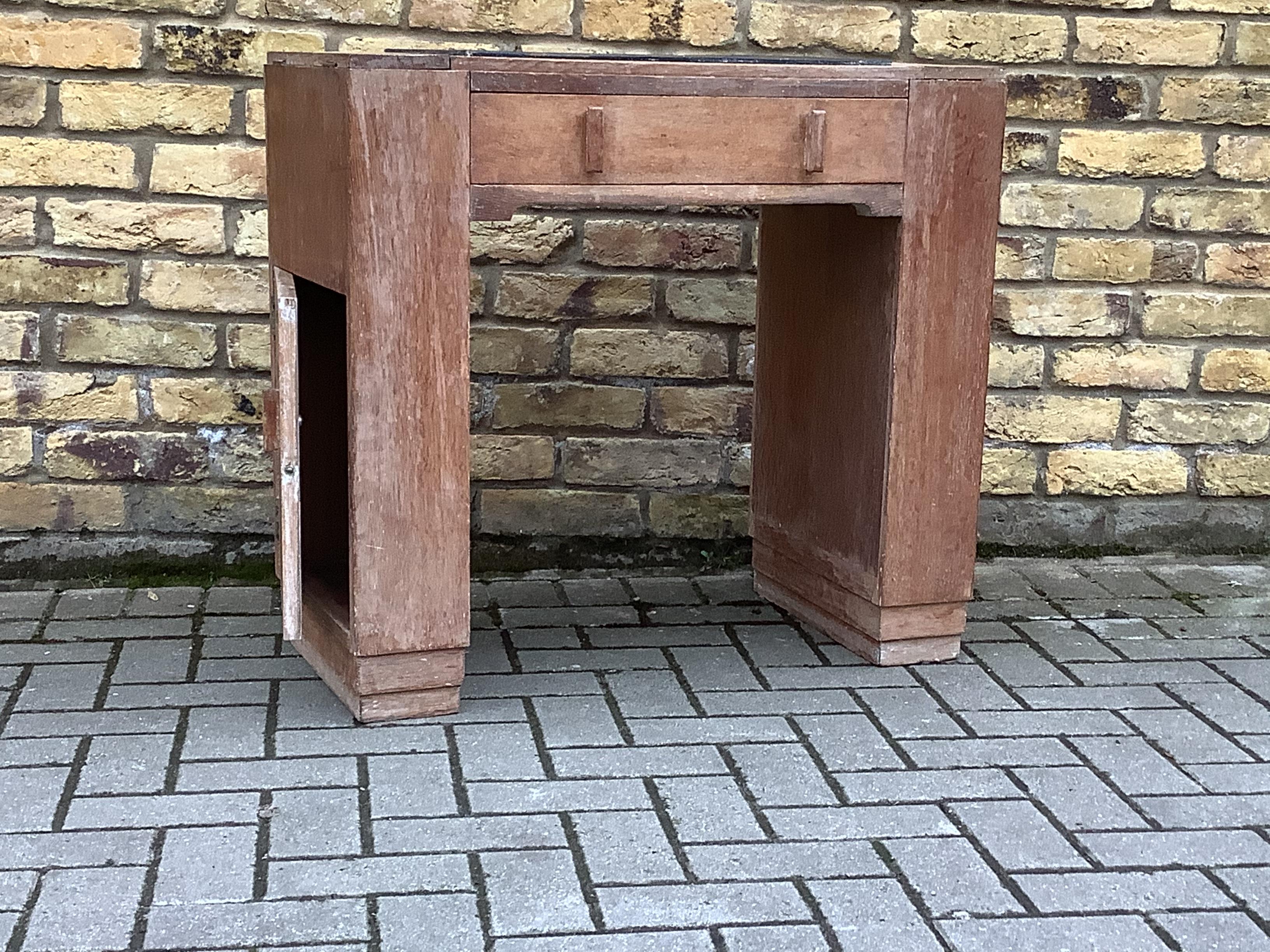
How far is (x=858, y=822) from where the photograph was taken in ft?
7.91

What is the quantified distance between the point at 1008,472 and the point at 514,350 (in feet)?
4.37

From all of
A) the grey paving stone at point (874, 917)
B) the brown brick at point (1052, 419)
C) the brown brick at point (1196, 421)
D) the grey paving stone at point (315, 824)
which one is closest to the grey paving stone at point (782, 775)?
the grey paving stone at point (874, 917)

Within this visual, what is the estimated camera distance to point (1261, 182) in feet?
12.6

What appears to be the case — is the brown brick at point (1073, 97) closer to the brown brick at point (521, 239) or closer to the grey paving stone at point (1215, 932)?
the brown brick at point (521, 239)

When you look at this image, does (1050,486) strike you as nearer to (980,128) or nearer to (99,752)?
(980,128)

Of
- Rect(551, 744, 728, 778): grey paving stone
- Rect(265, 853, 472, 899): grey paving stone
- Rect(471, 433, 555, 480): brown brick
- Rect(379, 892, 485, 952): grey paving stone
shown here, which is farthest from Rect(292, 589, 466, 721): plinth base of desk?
Rect(471, 433, 555, 480): brown brick

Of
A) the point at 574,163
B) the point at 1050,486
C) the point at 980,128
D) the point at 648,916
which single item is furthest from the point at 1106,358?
the point at 648,916

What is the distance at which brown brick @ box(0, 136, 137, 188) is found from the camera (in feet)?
11.1

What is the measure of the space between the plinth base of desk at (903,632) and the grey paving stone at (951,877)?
793mm

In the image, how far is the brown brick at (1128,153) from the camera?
3.77 m

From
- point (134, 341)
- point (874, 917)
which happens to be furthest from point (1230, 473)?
point (134, 341)

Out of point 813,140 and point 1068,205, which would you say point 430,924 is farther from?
point 1068,205

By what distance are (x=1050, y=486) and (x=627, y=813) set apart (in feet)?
6.44

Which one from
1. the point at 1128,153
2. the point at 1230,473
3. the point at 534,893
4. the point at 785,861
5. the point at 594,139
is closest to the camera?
the point at 534,893
